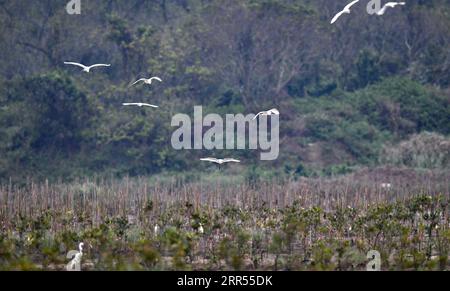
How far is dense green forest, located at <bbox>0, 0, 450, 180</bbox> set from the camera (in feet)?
117

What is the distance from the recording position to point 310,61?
39.8m

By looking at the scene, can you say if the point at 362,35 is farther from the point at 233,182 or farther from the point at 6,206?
the point at 6,206

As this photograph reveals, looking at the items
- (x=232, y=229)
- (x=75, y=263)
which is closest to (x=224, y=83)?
(x=232, y=229)

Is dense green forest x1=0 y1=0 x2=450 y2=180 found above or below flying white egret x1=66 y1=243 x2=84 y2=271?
above

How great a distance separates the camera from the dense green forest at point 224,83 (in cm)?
3581

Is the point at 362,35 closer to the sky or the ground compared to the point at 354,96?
closer to the sky

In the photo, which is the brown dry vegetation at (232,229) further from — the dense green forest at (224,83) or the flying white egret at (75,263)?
the dense green forest at (224,83)

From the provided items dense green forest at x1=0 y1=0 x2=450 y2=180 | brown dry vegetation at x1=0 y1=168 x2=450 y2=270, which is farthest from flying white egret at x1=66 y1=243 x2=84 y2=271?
dense green forest at x1=0 y1=0 x2=450 y2=180

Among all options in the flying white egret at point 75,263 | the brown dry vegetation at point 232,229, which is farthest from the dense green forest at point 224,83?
the flying white egret at point 75,263

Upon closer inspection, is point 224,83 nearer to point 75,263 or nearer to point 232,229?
point 232,229

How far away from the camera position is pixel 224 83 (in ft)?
129

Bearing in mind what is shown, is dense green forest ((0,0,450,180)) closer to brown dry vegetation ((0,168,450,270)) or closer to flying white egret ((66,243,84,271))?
brown dry vegetation ((0,168,450,270))

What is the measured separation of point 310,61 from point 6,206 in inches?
743

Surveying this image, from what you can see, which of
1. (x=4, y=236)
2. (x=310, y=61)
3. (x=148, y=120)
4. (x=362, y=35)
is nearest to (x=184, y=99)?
(x=148, y=120)
